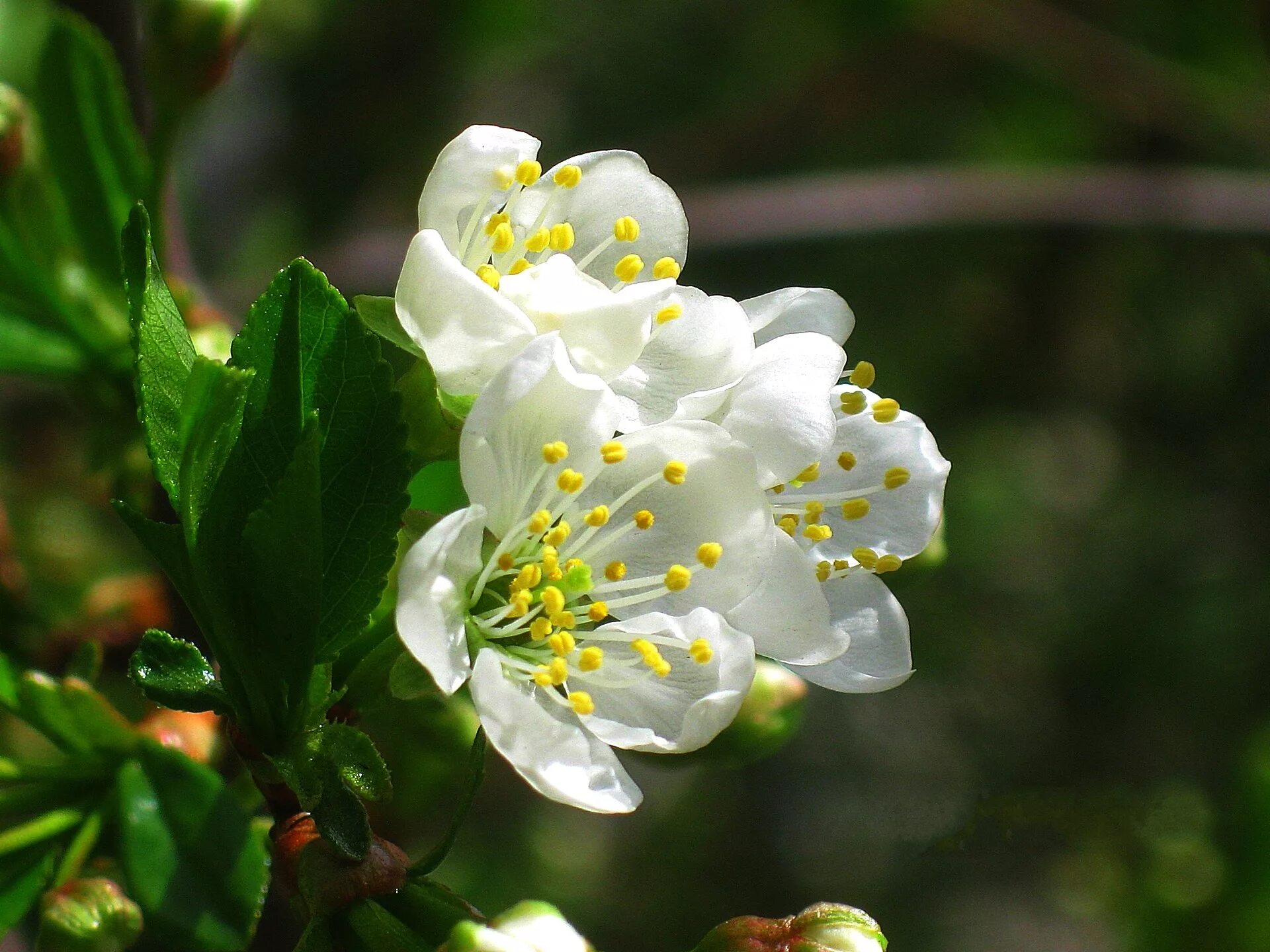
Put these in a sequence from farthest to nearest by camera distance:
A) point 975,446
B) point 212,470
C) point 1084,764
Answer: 1. point 975,446
2. point 1084,764
3. point 212,470

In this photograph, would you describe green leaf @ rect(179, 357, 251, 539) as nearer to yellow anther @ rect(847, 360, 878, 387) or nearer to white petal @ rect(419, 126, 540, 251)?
white petal @ rect(419, 126, 540, 251)

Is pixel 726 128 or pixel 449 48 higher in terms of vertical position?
pixel 449 48

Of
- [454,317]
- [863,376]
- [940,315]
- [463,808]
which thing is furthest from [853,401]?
[940,315]

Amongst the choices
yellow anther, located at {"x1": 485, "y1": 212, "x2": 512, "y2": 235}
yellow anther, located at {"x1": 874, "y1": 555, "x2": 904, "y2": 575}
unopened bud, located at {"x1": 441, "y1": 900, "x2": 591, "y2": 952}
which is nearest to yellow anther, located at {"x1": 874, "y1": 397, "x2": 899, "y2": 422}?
yellow anther, located at {"x1": 874, "y1": 555, "x2": 904, "y2": 575}

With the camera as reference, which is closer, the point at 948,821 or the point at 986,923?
the point at 948,821

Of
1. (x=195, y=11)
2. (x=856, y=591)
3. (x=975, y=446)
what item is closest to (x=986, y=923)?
(x=975, y=446)

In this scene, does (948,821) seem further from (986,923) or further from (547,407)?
(986,923)

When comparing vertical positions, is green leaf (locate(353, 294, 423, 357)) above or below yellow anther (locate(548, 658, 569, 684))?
above
